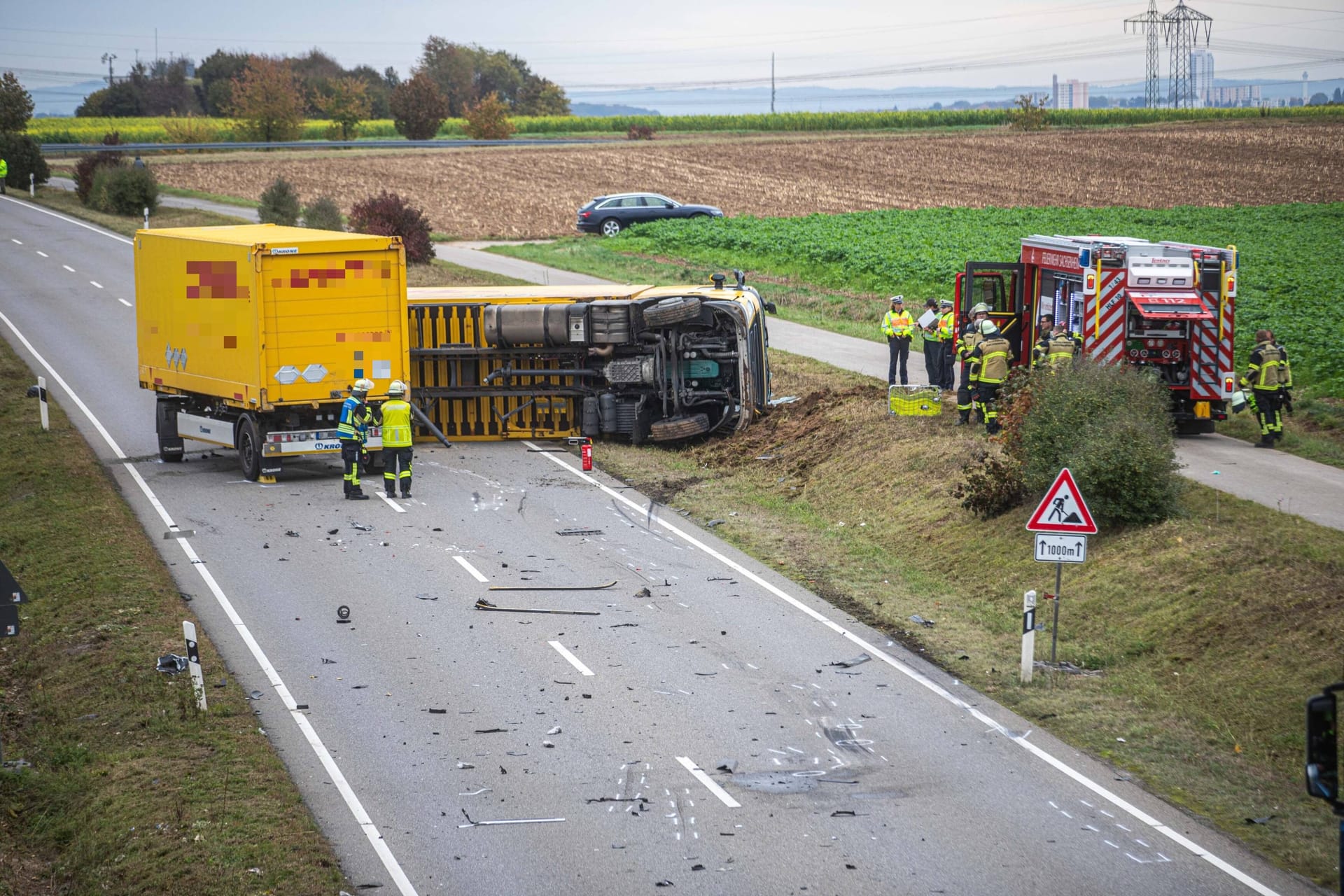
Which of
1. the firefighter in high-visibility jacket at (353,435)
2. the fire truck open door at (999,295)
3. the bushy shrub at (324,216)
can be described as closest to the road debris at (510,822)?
the firefighter in high-visibility jacket at (353,435)

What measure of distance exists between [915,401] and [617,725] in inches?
467

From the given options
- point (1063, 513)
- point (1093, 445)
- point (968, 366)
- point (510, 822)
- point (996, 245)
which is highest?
point (996, 245)

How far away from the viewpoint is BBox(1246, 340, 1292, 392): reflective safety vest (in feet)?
63.9

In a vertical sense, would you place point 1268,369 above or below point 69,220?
below

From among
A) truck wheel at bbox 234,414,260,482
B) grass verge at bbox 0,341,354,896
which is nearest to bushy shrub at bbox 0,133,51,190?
truck wheel at bbox 234,414,260,482

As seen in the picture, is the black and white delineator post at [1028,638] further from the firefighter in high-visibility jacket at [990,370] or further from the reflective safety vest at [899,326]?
the reflective safety vest at [899,326]

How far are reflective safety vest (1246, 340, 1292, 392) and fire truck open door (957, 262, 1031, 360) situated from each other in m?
5.52

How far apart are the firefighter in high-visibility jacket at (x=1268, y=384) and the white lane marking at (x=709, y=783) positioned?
12803 mm

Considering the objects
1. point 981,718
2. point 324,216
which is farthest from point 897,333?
point 324,216

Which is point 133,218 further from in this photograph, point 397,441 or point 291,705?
point 291,705

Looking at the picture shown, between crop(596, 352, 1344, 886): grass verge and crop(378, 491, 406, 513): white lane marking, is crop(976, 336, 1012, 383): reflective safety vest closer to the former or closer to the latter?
crop(596, 352, 1344, 886): grass verge

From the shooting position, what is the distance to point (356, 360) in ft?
66.7

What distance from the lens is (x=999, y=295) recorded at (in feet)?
83.1

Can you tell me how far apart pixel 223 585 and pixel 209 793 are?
5.79 meters
